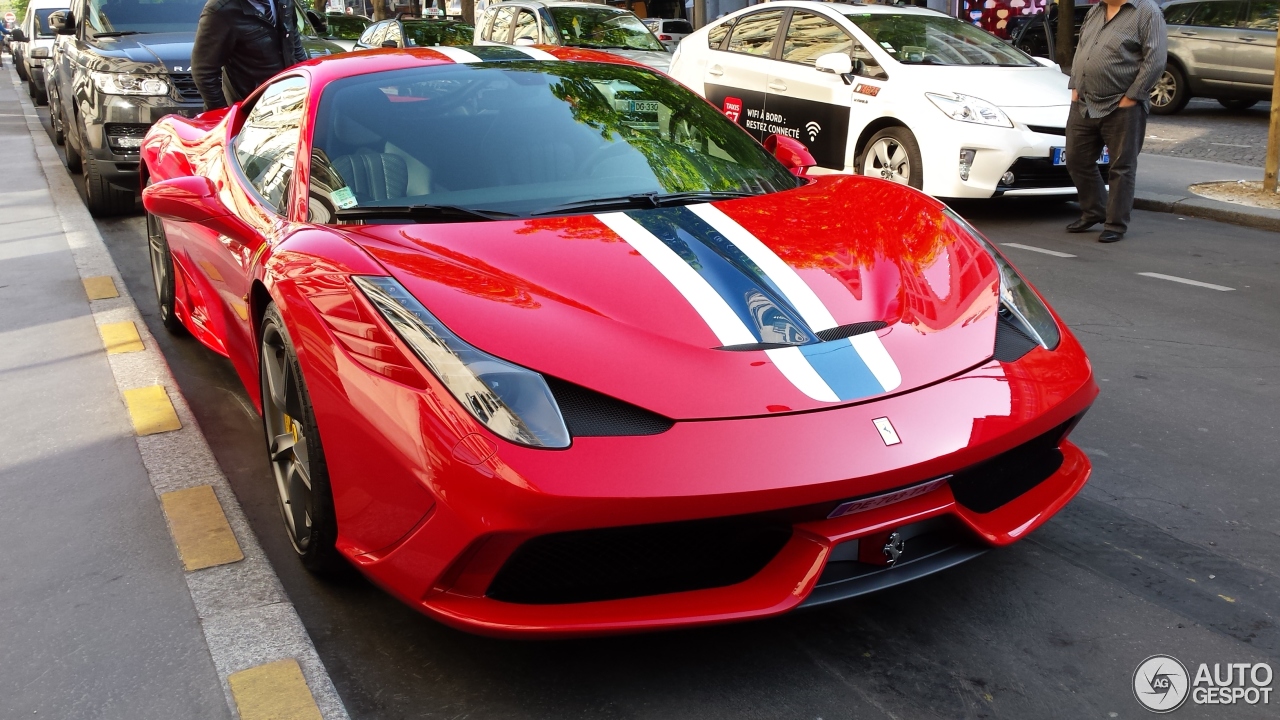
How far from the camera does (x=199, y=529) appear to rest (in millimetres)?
3551

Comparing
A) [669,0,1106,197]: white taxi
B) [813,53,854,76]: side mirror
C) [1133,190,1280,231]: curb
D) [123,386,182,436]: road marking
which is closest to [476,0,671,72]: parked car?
[669,0,1106,197]: white taxi

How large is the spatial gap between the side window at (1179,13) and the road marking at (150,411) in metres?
14.6

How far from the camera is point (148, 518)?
366 cm

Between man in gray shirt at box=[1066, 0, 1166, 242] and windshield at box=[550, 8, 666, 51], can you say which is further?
windshield at box=[550, 8, 666, 51]

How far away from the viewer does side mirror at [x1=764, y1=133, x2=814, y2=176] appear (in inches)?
165

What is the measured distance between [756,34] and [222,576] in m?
8.04

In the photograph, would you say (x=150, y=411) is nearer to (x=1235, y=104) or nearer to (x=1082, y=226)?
(x=1082, y=226)

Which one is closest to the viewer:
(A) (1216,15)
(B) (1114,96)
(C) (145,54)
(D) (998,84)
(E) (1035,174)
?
(B) (1114,96)

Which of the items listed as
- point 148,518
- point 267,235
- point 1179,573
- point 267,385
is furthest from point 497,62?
point 1179,573

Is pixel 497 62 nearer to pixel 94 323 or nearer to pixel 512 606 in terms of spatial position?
pixel 512 606

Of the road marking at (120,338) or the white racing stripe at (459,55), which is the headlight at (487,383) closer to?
the white racing stripe at (459,55)

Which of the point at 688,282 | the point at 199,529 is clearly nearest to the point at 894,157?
the point at 688,282

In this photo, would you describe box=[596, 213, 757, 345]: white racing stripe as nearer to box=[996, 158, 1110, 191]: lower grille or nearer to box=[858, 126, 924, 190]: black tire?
box=[858, 126, 924, 190]: black tire

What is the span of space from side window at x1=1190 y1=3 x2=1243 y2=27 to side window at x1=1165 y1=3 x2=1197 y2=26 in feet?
0.36
